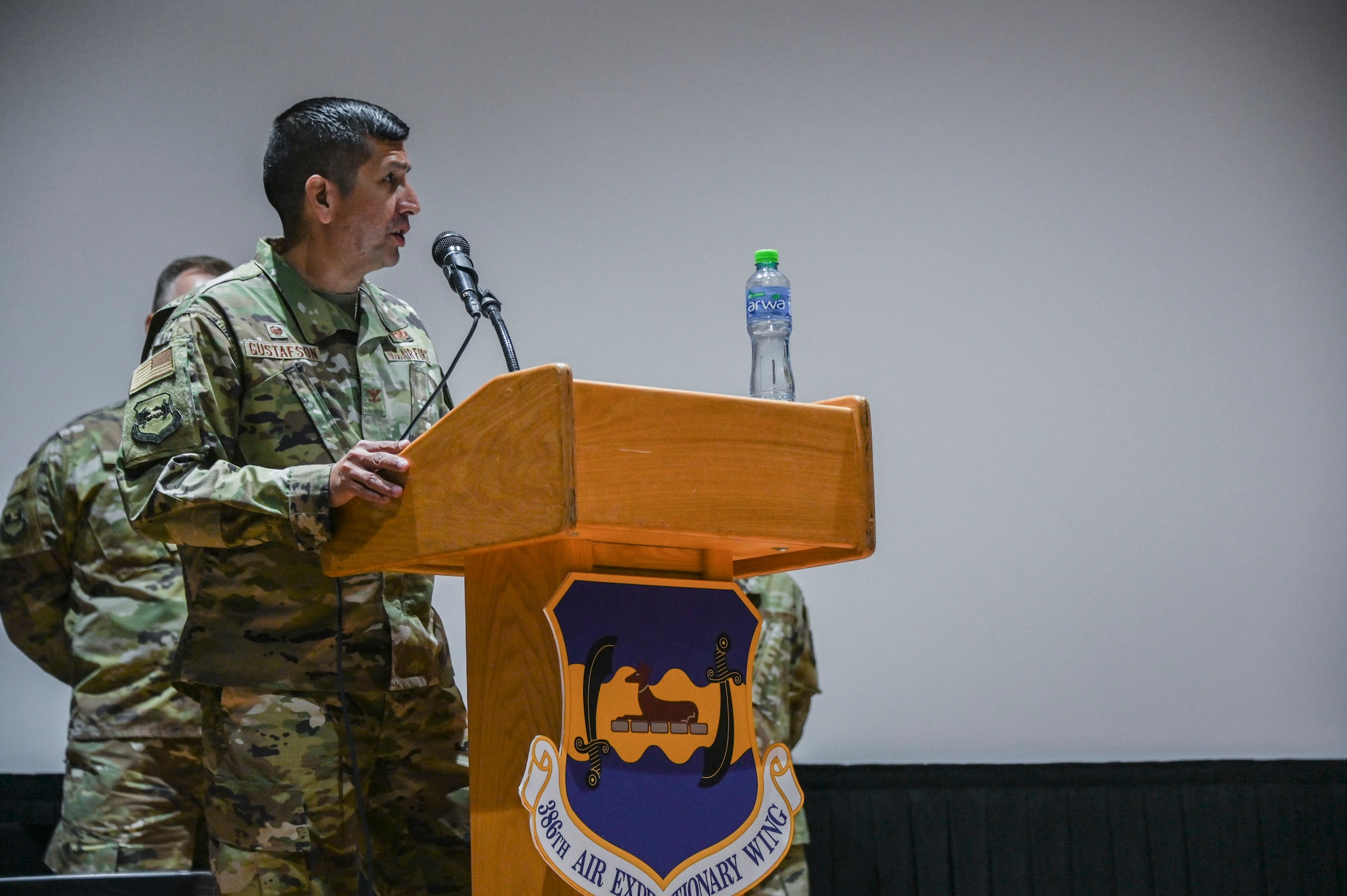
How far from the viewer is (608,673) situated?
1482mm

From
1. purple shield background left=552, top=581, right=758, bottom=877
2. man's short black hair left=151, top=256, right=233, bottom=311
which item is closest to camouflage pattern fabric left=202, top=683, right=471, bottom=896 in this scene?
purple shield background left=552, top=581, right=758, bottom=877

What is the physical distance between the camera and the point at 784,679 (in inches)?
139

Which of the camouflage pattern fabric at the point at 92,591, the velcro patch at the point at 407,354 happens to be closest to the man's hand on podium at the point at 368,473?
the velcro patch at the point at 407,354

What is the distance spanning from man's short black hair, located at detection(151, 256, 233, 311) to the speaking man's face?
1.36 meters

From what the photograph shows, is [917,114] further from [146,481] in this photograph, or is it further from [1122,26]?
[146,481]

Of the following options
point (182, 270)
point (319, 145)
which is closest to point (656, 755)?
point (319, 145)

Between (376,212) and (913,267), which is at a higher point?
(913,267)

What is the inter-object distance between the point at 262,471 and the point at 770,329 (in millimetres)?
752

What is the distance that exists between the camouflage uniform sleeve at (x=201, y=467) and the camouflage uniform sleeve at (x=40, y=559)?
1430mm

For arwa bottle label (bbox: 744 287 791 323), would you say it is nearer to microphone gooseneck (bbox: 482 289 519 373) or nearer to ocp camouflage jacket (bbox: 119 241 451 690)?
microphone gooseneck (bbox: 482 289 519 373)

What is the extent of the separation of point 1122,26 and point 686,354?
175 centimetres

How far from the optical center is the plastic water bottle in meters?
1.84

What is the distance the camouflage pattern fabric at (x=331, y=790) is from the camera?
1.82 m

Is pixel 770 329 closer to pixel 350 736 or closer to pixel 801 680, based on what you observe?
pixel 350 736
